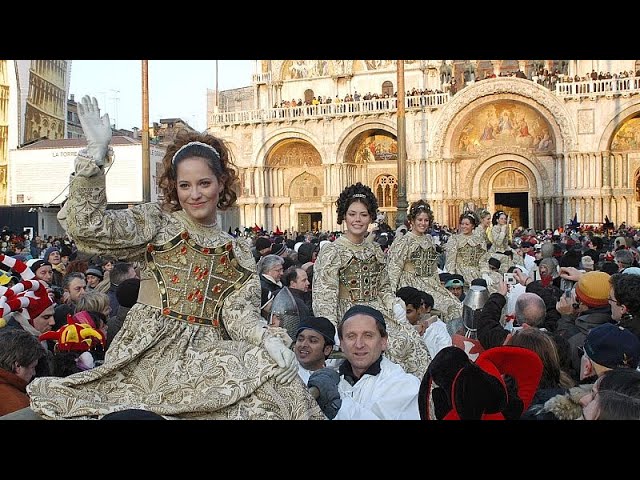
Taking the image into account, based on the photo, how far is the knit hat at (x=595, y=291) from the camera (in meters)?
6.16

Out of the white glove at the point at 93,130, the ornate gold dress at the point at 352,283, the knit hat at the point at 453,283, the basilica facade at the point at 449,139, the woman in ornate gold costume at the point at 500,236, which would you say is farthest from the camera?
the basilica facade at the point at 449,139

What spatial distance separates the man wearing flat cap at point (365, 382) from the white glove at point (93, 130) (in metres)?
1.74

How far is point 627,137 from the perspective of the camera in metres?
34.2

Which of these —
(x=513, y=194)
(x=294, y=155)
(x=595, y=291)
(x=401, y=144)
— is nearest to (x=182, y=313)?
(x=595, y=291)

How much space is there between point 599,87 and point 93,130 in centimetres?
3367

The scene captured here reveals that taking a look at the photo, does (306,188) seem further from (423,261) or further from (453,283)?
(423,261)

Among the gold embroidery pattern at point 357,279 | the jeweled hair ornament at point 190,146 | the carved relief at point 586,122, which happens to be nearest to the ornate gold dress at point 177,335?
the jeweled hair ornament at point 190,146

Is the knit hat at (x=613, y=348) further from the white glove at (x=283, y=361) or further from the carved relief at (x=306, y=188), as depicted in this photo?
the carved relief at (x=306, y=188)

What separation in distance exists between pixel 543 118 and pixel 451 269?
25.2 meters

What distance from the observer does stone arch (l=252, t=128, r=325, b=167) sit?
39.0 metres

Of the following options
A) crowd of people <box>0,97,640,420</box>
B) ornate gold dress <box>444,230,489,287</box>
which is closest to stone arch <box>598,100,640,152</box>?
ornate gold dress <box>444,230,489,287</box>

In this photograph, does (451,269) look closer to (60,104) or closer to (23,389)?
(23,389)

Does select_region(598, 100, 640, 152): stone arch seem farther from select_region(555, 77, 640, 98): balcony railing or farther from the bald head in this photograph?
the bald head
